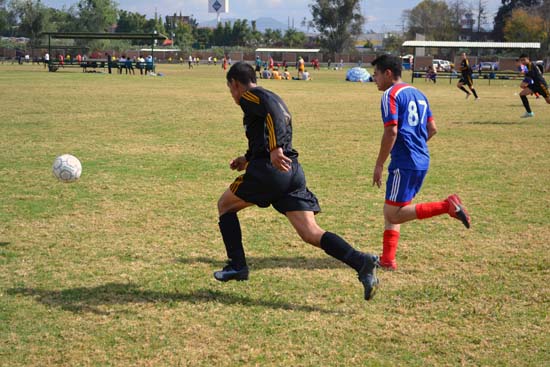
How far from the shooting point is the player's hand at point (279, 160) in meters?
4.68

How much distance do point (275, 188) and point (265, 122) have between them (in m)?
0.54

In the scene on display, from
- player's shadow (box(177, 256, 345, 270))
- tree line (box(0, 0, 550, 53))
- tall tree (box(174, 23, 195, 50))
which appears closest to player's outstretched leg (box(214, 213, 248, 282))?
player's shadow (box(177, 256, 345, 270))

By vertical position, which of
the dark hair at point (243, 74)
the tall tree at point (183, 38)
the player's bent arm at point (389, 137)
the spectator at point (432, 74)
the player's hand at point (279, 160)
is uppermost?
the tall tree at point (183, 38)

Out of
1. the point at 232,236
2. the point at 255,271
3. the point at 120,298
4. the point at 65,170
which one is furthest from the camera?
the point at 65,170

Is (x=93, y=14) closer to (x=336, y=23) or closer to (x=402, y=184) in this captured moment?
(x=336, y=23)

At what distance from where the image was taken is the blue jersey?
17.9 feet

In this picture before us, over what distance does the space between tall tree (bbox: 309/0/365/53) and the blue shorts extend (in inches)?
4455

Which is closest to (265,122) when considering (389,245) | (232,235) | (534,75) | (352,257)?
(232,235)

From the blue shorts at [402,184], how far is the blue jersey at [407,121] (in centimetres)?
5

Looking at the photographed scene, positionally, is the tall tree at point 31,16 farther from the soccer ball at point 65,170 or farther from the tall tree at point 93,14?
the soccer ball at point 65,170

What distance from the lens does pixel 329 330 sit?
4.58 m

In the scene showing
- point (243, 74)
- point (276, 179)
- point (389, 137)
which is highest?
point (243, 74)

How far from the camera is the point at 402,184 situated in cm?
563

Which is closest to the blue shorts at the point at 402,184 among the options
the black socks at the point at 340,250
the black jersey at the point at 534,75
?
the black socks at the point at 340,250
